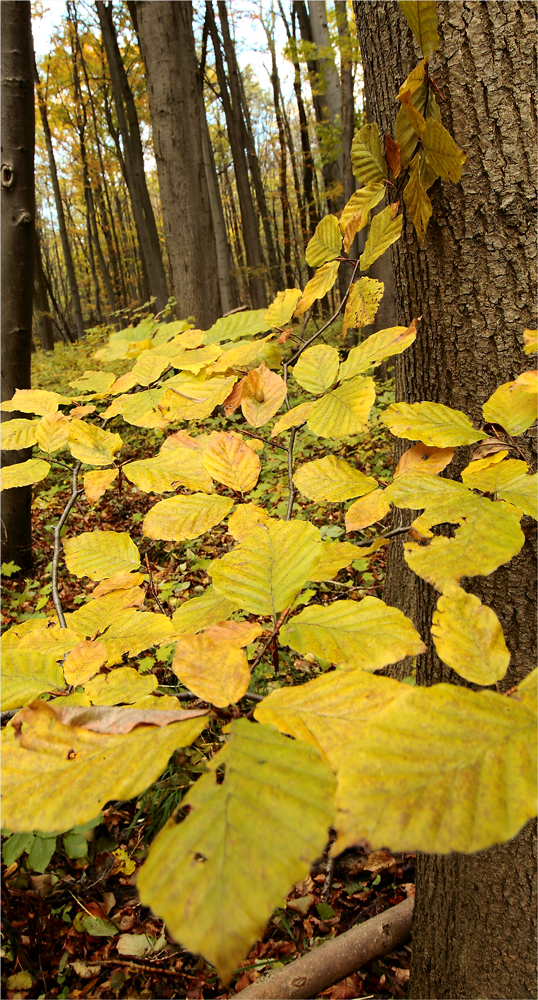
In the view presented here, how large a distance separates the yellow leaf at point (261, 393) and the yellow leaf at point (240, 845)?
0.65 meters

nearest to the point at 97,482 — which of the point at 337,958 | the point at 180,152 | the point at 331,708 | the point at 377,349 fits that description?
the point at 377,349

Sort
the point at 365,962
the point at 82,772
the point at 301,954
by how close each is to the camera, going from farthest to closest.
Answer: the point at 301,954 → the point at 365,962 → the point at 82,772

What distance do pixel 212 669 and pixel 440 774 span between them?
23 cm

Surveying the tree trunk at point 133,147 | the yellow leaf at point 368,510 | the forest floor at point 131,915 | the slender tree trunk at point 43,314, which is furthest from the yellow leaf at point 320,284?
the slender tree trunk at point 43,314

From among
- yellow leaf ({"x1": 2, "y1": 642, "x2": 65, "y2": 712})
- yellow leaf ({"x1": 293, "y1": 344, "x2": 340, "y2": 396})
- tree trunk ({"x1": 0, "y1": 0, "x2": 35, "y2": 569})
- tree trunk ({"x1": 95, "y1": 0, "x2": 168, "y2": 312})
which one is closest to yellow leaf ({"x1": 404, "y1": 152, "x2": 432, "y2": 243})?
yellow leaf ({"x1": 293, "y1": 344, "x2": 340, "y2": 396})

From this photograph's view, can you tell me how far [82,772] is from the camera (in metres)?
0.40

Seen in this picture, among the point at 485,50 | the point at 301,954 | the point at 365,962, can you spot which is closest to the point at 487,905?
the point at 365,962

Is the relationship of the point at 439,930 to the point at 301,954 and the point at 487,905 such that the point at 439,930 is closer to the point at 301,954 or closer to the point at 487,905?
the point at 487,905

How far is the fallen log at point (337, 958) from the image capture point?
142 cm

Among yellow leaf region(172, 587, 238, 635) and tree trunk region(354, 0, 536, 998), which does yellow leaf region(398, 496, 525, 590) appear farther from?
tree trunk region(354, 0, 536, 998)

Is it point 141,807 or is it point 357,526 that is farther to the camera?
point 141,807

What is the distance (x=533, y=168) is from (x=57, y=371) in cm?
862

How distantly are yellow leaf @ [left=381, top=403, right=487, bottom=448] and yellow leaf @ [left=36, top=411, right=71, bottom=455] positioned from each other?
62cm

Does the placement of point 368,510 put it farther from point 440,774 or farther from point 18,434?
point 18,434
